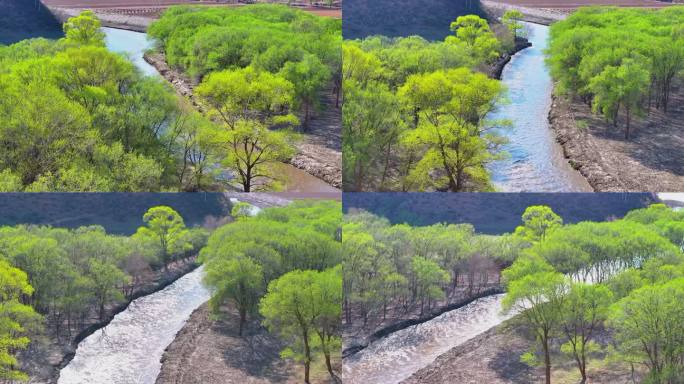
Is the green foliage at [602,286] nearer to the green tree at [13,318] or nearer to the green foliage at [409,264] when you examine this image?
the green foliage at [409,264]

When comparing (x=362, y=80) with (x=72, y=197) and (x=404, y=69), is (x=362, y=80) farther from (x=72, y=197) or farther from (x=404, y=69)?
(x=72, y=197)

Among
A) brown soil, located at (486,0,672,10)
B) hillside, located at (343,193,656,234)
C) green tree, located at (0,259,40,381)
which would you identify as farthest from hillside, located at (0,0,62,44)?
hillside, located at (343,193,656,234)

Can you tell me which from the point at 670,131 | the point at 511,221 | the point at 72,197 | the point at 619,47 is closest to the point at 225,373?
the point at 72,197

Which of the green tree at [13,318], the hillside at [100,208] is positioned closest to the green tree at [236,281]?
the hillside at [100,208]

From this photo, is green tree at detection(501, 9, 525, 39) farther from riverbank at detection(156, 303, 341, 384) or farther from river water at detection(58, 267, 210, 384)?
riverbank at detection(156, 303, 341, 384)

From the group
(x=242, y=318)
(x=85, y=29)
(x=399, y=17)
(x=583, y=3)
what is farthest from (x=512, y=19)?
(x=85, y=29)
